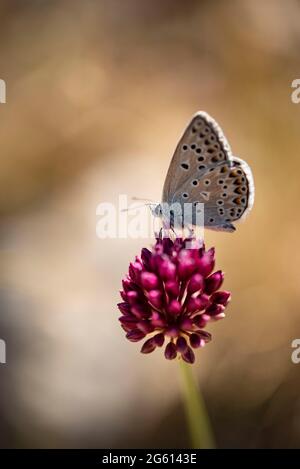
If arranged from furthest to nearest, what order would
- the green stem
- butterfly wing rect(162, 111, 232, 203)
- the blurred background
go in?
the blurred background → butterfly wing rect(162, 111, 232, 203) → the green stem

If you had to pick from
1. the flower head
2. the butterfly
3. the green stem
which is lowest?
the green stem

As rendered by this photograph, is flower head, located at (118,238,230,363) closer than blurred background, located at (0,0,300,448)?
Yes

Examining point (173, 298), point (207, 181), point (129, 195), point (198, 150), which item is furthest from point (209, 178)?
point (129, 195)

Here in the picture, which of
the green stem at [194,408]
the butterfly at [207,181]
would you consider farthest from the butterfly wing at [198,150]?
the green stem at [194,408]

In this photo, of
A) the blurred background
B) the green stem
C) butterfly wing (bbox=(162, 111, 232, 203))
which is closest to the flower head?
the green stem

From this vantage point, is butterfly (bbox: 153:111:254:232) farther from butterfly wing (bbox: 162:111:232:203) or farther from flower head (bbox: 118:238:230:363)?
flower head (bbox: 118:238:230:363)

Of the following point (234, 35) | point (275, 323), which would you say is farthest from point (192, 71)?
point (275, 323)
